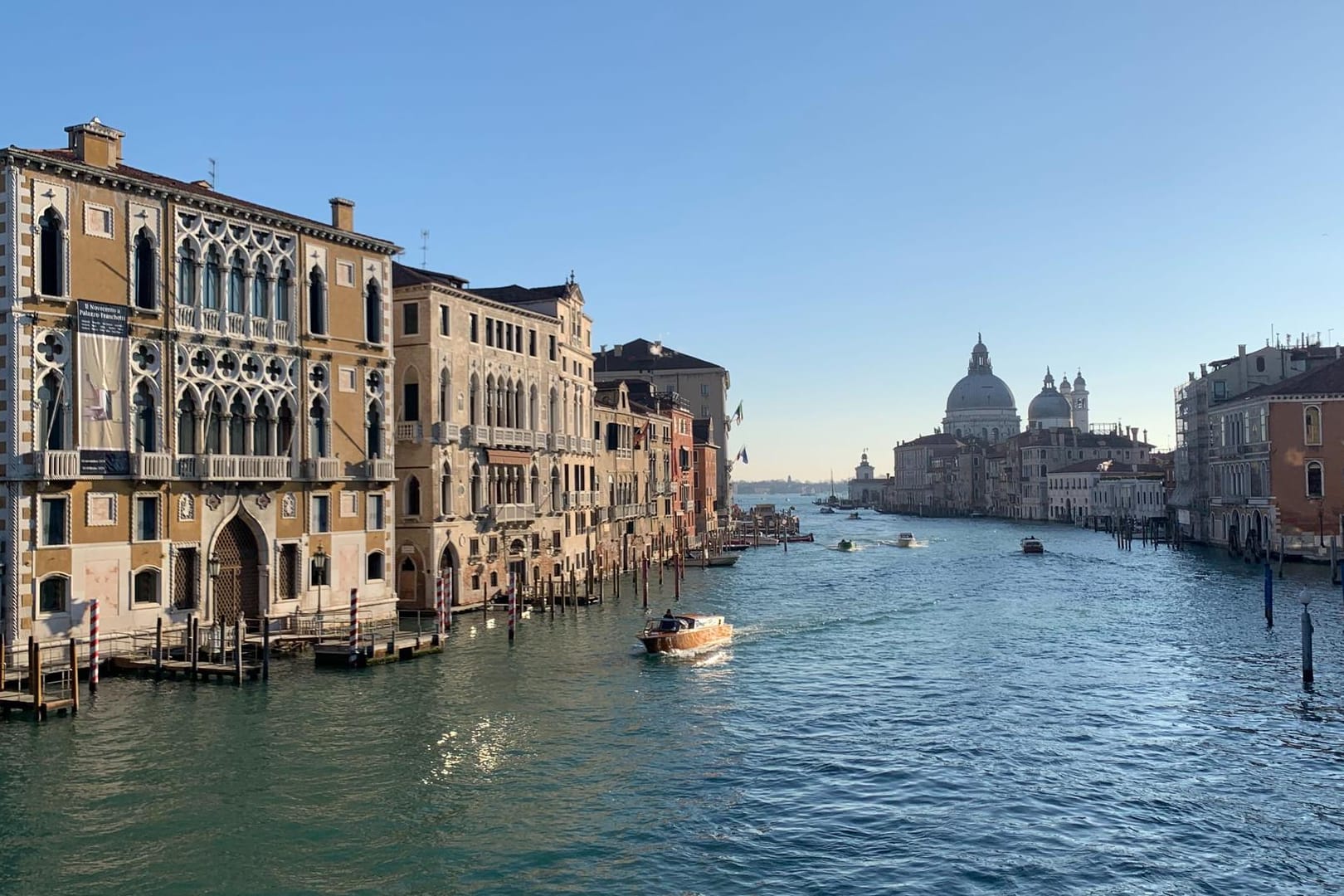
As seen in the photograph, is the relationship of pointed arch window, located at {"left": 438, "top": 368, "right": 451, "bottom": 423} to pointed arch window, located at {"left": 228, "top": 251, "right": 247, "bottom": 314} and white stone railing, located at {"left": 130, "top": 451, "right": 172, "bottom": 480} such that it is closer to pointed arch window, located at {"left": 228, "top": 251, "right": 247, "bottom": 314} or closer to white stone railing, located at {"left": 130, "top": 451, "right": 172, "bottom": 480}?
pointed arch window, located at {"left": 228, "top": 251, "right": 247, "bottom": 314}

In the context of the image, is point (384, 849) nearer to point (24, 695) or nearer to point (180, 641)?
point (24, 695)

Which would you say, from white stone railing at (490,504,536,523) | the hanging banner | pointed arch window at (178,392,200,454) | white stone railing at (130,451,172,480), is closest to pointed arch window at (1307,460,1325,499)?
white stone railing at (490,504,536,523)

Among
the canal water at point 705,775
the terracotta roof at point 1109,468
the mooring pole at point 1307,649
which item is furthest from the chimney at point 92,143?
the terracotta roof at point 1109,468

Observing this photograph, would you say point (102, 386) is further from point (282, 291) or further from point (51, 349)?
point (282, 291)

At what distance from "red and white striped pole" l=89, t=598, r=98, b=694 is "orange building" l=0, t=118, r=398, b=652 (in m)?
0.80

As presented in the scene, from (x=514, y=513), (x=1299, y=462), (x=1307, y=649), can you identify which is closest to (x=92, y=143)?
(x=514, y=513)

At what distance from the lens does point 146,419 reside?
93.5 feet

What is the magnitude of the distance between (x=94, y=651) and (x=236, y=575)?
5.87 metres

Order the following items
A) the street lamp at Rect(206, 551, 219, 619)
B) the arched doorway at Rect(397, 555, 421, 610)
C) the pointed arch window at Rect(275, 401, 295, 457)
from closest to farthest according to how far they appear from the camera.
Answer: the street lamp at Rect(206, 551, 219, 619), the pointed arch window at Rect(275, 401, 295, 457), the arched doorway at Rect(397, 555, 421, 610)

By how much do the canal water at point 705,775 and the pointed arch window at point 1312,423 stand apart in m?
33.9

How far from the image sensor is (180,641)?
29.0 metres

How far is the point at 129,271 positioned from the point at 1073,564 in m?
60.7

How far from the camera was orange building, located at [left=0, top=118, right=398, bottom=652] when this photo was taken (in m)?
25.8

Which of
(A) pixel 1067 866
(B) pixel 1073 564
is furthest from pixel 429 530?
(B) pixel 1073 564
